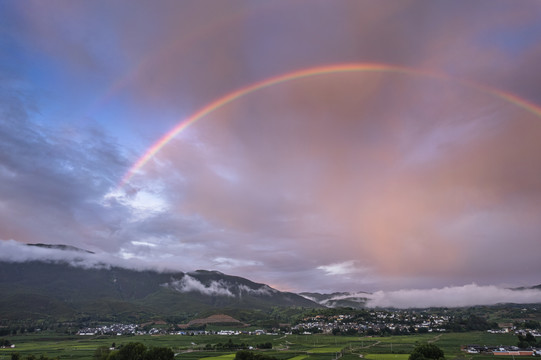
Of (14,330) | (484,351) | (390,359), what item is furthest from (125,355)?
(14,330)

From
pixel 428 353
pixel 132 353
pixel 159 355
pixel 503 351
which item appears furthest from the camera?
pixel 503 351

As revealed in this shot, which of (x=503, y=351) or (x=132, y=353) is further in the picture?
(x=503, y=351)

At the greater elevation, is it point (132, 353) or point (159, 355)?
point (132, 353)

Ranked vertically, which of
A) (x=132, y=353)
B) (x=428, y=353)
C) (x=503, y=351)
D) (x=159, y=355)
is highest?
(x=132, y=353)

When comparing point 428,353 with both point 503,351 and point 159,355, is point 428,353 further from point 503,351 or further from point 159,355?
point 159,355

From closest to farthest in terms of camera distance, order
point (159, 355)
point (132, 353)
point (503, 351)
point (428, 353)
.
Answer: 1. point (159, 355)
2. point (132, 353)
3. point (428, 353)
4. point (503, 351)

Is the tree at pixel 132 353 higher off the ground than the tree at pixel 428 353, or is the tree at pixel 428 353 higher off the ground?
the tree at pixel 132 353

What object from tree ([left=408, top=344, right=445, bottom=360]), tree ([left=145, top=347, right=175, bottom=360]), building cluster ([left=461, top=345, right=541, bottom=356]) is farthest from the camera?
building cluster ([left=461, top=345, right=541, bottom=356])

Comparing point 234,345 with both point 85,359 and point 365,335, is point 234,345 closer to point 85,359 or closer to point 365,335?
point 85,359

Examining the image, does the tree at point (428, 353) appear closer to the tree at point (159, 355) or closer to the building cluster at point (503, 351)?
the building cluster at point (503, 351)

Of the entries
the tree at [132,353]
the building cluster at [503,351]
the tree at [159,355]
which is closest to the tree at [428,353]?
the building cluster at [503,351]

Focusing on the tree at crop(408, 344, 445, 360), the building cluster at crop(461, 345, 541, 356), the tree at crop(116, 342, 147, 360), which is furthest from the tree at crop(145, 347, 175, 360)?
the building cluster at crop(461, 345, 541, 356)

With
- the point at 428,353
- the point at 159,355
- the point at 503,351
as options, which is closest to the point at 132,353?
the point at 159,355

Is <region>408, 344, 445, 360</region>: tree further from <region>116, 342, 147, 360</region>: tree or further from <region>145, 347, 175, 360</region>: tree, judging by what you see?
<region>116, 342, 147, 360</region>: tree
